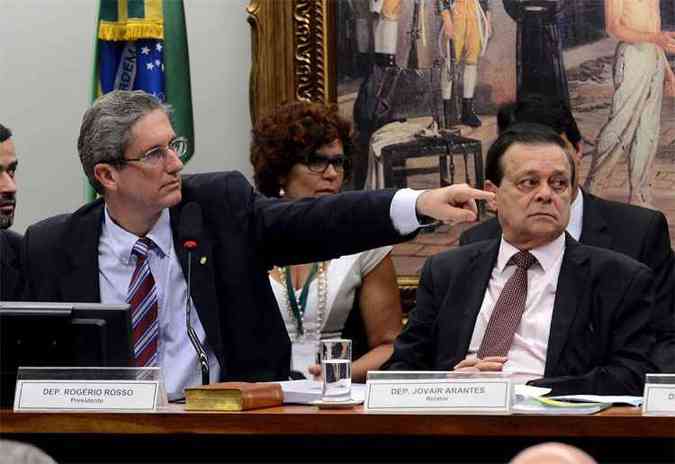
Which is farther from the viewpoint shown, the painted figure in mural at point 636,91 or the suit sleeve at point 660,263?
the painted figure in mural at point 636,91

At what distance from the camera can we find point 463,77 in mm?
5613

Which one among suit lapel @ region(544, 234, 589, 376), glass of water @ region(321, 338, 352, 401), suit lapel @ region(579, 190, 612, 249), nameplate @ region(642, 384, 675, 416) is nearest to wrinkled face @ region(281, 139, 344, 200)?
suit lapel @ region(579, 190, 612, 249)

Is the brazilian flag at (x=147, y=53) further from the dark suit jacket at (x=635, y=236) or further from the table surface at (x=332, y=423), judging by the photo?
the table surface at (x=332, y=423)

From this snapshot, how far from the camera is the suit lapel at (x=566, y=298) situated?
147 inches

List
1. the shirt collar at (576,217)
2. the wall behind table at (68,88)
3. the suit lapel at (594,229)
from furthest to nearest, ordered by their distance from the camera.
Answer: the wall behind table at (68,88)
the shirt collar at (576,217)
the suit lapel at (594,229)

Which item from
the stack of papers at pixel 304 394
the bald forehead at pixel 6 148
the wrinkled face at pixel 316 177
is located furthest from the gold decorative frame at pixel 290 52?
the stack of papers at pixel 304 394

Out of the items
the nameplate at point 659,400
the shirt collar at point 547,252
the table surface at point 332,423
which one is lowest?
the table surface at point 332,423

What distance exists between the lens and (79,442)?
306cm

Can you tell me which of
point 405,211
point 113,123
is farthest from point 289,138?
point 405,211

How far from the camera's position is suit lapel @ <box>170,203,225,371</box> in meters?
3.75

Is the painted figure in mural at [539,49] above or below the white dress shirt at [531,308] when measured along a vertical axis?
above

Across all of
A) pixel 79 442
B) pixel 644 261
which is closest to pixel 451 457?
pixel 79 442

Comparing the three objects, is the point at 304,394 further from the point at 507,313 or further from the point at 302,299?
the point at 302,299

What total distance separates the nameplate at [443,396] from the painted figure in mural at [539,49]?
2880 mm
